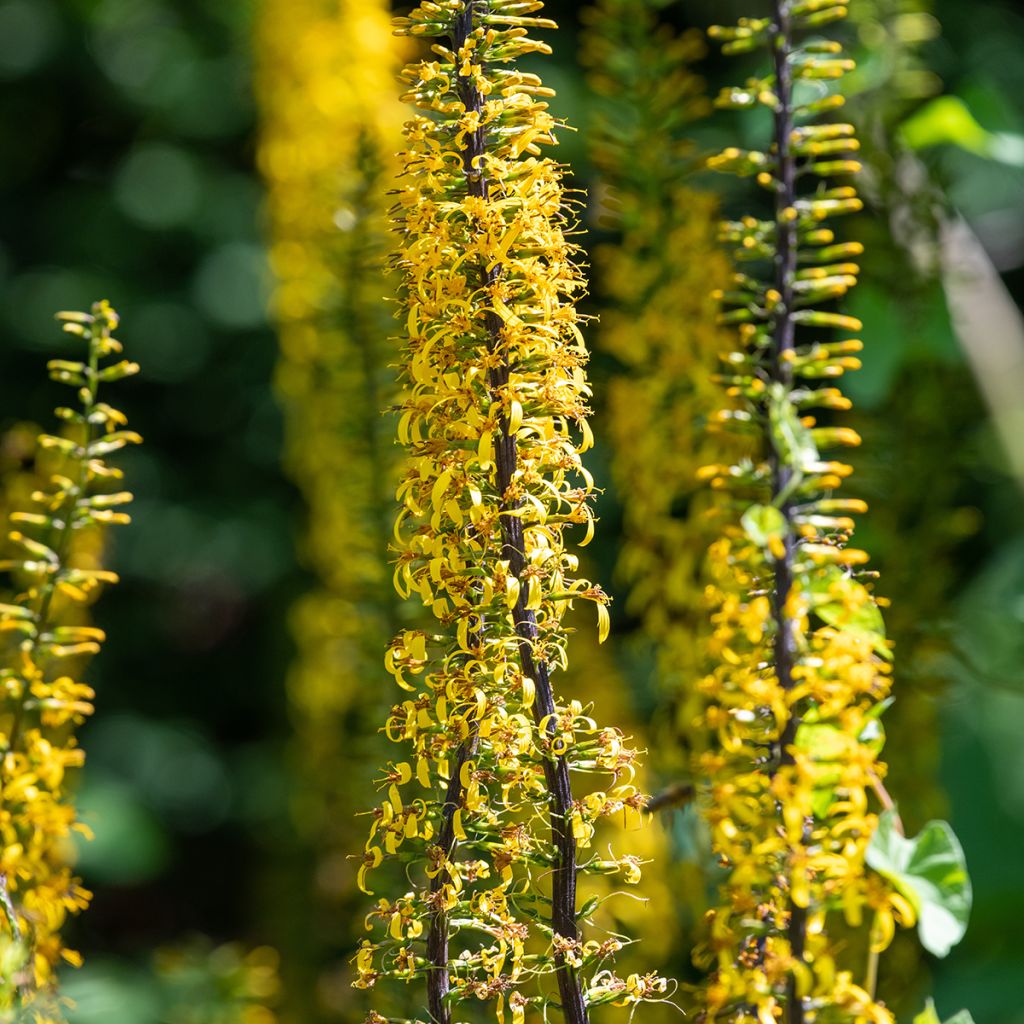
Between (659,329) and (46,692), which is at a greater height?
(659,329)

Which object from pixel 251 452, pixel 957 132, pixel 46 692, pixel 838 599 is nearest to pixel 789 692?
pixel 838 599

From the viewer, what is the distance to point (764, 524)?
0.49 meters

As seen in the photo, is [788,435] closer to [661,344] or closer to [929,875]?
[929,875]

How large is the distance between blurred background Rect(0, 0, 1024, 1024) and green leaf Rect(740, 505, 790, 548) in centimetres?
50

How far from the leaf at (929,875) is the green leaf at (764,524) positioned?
13 cm

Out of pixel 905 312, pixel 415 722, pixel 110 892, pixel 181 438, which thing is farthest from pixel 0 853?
pixel 181 438

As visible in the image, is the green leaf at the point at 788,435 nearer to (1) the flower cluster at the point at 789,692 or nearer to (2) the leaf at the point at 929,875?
(1) the flower cluster at the point at 789,692

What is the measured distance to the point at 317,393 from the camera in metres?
1.48

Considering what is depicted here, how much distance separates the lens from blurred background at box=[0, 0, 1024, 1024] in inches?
40.5

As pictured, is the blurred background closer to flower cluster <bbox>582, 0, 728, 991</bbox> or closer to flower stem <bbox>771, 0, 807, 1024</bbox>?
flower cluster <bbox>582, 0, 728, 991</bbox>

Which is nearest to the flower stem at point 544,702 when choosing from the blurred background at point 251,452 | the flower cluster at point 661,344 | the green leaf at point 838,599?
the green leaf at point 838,599

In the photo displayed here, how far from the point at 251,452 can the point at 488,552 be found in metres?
2.76

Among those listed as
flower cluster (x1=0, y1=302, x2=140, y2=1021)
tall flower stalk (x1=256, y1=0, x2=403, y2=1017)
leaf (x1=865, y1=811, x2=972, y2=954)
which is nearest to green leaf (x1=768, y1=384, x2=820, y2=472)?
leaf (x1=865, y1=811, x2=972, y2=954)

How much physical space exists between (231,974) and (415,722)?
1.53 ft
